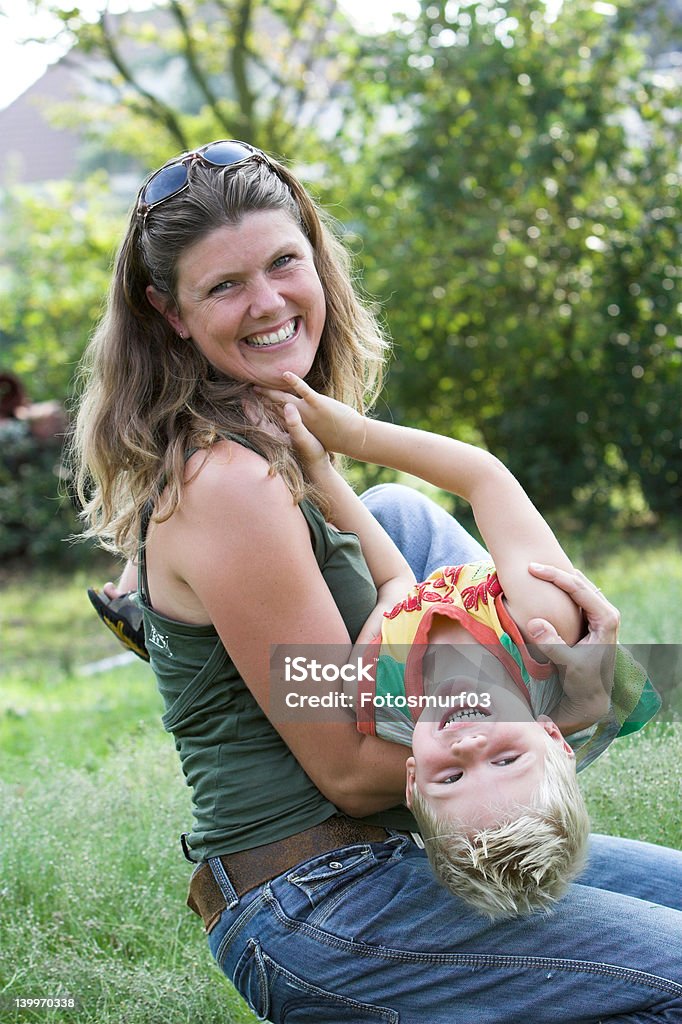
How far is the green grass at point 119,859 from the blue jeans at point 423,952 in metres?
0.53

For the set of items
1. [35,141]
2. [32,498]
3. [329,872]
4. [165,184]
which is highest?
[165,184]

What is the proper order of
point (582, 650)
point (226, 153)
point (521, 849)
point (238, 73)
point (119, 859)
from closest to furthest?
point (521, 849)
point (582, 650)
point (226, 153)
point (119, 859)
point (238, 73)

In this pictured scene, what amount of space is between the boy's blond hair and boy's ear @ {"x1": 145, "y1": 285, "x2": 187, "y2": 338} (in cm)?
80

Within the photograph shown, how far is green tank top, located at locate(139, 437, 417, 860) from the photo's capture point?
161 cm

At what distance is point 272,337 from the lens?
1.76 metres

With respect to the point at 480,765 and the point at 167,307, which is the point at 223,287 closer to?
the point at 167,307

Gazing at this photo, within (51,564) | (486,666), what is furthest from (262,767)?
(51,564)

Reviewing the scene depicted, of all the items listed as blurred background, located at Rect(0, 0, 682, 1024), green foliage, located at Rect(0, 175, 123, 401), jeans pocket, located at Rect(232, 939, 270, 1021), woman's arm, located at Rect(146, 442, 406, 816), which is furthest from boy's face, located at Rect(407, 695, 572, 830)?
green foliage, located at Rect(0, 175, 123, 401)

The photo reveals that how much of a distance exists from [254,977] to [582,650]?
0.63 m

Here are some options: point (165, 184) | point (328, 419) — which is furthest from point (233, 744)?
point (165, 184)

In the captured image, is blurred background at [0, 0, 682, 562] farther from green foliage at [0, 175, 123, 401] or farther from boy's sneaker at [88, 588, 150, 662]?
boy's sneaker at [88, 588, 150, 662]

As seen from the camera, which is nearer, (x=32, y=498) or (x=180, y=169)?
(x=180, y=169)

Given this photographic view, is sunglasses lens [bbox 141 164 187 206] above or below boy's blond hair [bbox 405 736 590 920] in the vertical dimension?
above

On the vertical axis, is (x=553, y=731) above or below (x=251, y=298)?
below
